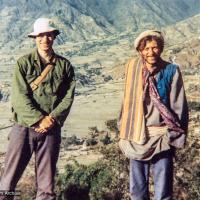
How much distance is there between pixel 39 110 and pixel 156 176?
1303 millimetres

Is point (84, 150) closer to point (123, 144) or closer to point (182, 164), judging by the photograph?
point (182, 164)

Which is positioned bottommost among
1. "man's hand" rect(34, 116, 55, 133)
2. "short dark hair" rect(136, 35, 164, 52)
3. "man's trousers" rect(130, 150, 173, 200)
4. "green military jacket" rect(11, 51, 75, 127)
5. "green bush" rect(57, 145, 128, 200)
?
"green bush" rect(57, 145, 128, 200)

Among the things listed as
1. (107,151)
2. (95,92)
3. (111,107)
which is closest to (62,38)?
(95,92)

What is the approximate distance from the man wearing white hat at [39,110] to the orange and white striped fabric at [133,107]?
2.37ft

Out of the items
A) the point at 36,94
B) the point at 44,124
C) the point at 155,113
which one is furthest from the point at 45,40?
the point at 155,113

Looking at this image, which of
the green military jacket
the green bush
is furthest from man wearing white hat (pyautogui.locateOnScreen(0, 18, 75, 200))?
the green bush

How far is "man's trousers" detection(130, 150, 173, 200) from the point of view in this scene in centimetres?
468

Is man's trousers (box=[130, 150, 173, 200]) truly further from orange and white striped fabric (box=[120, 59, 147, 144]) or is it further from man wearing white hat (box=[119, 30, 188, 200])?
orange and white striped fabric (box=[120, 59, 147, 144])

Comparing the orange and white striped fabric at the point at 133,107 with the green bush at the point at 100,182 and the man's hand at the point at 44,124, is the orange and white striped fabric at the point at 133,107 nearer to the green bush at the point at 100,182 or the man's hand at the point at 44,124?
the man's hand at the point at 44,124

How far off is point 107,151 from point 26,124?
6.27 m

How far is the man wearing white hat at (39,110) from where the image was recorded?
515cm

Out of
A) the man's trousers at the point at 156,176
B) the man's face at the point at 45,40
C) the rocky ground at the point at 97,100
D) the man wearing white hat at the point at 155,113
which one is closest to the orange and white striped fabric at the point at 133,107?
the man wearing white hat at the point at 155,113

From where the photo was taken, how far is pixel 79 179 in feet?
35.1

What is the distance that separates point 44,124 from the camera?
5.14 m
